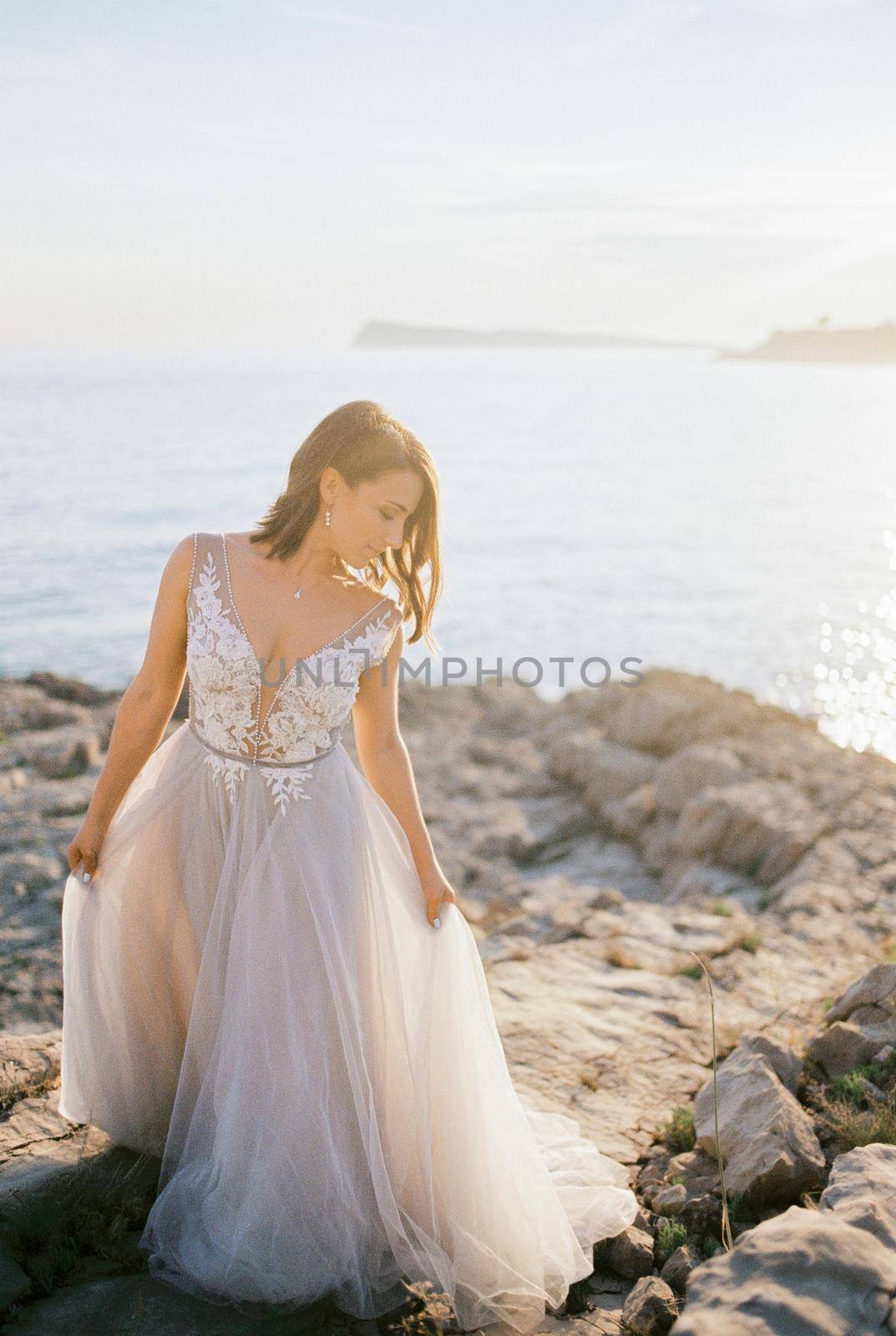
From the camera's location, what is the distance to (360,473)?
296cm

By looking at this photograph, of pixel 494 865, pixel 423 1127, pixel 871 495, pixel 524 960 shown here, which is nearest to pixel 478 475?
pixel 871 495

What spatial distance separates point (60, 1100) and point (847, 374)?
165276mm

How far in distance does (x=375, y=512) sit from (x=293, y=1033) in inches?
57.6

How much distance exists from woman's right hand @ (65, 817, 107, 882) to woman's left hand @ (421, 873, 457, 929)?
979 mm

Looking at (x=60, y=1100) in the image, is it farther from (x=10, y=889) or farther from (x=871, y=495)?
(x=871, y=495)

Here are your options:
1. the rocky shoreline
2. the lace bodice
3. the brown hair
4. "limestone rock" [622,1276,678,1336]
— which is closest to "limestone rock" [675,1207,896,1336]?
the rocky shoreline

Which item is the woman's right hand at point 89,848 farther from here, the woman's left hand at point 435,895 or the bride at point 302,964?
the woman's left hand at point 435,895

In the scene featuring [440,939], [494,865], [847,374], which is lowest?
[494,865]

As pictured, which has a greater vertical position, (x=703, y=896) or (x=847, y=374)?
(x=847, y=374)

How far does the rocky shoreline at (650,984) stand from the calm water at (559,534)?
7.31 feet

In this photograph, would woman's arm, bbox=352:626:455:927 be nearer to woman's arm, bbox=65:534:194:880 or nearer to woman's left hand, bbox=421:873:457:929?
woman's left hand, bbox=421:873:457:929

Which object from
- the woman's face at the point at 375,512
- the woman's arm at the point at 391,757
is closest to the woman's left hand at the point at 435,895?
the woman's arm at the point at 391,757

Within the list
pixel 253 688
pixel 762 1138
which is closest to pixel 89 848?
pixel 253 688

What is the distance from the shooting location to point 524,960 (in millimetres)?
5969
